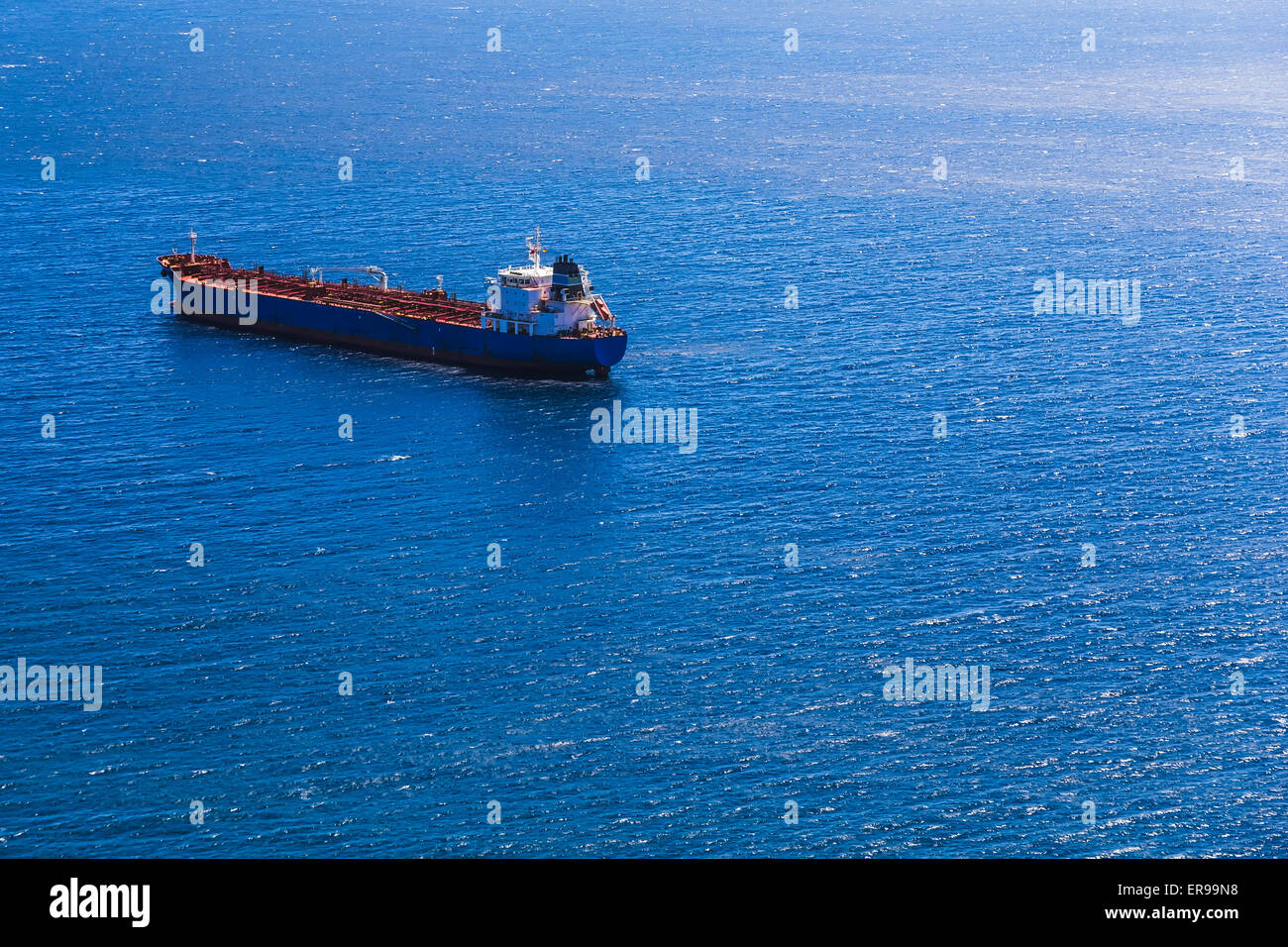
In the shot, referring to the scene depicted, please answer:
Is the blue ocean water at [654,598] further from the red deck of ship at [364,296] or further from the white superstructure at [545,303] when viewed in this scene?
the white superstructure at [545,303]

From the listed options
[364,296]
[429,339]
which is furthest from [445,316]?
[364,296]

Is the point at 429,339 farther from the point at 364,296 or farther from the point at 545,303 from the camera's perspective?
the point at 364,296

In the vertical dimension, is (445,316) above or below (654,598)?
above

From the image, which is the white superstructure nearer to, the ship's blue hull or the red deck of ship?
the ship's blue hull

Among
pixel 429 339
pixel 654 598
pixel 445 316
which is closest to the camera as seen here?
pixel 654 598

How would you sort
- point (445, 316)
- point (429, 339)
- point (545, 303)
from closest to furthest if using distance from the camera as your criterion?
point (545, 303) < point (429, 339) < point (445, 316)

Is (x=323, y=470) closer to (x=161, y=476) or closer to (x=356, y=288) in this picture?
(x=161, y=476)
